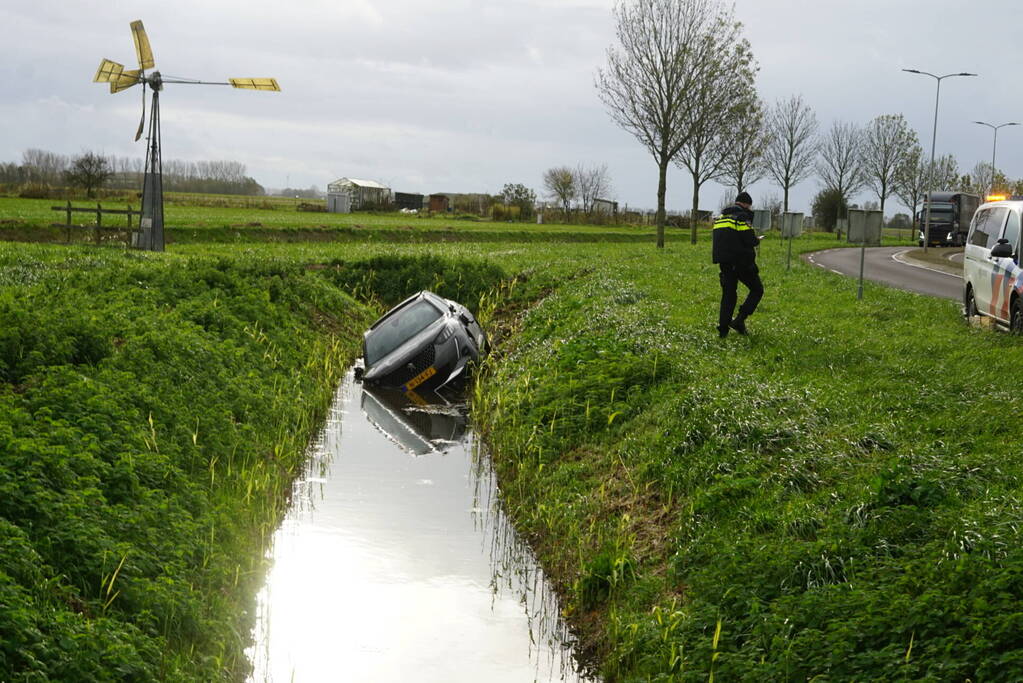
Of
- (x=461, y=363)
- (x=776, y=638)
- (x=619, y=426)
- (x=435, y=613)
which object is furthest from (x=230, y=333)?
(x=776, y=638)

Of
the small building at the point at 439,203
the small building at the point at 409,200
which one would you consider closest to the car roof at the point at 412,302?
the small building at the point at 439,203

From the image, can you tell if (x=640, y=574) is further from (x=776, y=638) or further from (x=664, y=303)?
(x=664, y=303)

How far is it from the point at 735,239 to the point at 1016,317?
422 centimetres

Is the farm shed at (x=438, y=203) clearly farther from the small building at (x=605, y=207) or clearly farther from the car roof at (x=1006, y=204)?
the car roof at (x=1006, y=204)

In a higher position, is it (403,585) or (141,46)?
(141,46)

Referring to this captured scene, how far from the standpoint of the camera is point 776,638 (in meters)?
6.49

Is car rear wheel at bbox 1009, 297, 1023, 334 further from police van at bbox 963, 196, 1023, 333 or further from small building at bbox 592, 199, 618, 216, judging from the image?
small building at bbox 592, 199, 618, 216

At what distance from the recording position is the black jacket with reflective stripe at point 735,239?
15328mm

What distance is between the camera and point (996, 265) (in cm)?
1627

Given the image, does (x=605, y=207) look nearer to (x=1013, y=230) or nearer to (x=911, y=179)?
(x=911, y=179)

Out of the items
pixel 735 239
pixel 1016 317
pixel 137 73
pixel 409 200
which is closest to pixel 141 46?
pixel 137 73

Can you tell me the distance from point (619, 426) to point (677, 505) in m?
2.97

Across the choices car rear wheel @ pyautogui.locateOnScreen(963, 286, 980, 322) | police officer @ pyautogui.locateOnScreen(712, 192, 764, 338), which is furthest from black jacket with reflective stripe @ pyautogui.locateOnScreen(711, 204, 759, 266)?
car rear wheel @ pyautogui.locateOnScreen(963, 286, 980, 322)

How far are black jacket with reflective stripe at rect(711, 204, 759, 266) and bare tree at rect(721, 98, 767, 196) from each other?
43.0 metres
